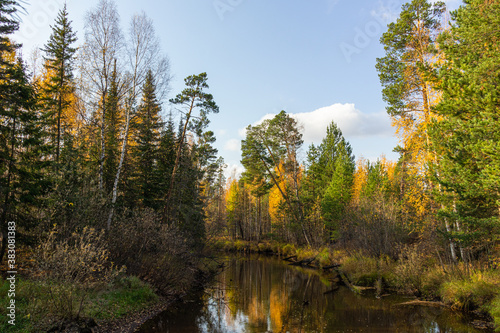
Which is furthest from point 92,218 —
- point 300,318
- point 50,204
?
point 300,318

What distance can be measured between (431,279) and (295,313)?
6832 millimetres

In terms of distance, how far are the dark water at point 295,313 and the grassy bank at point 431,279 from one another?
766mm

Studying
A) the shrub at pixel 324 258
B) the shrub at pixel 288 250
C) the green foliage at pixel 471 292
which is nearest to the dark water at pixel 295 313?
the green foliage at pixel 471 292

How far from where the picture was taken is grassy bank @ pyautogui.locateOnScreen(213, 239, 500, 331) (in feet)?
35.2

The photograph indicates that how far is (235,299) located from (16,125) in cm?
1378

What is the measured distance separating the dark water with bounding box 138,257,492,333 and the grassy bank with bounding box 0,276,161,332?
4.64ft

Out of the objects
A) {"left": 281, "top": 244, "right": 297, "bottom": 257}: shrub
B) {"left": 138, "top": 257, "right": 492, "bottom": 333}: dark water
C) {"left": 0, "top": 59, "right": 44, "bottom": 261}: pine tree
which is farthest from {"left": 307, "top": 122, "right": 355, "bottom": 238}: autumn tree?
{"left": 0, "top": 59, "right": 44, "bottom": 261}: pine tree

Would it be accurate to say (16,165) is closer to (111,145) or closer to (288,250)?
(111,145)

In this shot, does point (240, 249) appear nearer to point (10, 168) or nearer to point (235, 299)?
point (235, 299)

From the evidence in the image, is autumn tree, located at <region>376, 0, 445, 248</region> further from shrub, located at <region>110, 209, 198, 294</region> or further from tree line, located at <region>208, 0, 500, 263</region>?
shrub, located at <region>110, 209, 198, 294</region>

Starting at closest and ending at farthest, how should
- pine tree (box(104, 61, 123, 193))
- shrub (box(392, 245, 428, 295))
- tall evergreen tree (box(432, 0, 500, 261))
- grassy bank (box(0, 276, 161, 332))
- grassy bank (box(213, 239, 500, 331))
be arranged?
grassy bank (box(0, 276, 161, 332)) < tall evergreen tree (box(432, 0, 500, 261)) < grassy bank (box(213, 239, 500, 331)) < shrub (box(392, 245, 428, 295)) < pine tree (box(104, 61, 123, 193))

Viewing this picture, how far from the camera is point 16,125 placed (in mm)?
12469

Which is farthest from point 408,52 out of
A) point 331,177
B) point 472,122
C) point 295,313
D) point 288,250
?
point 288,250

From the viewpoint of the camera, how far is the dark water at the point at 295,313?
34.6 feet
